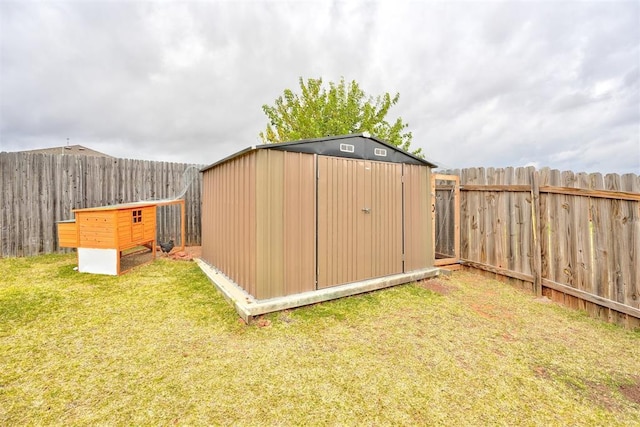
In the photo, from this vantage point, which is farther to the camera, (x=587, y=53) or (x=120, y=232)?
(x=587, y=53)

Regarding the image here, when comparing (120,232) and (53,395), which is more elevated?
(120,232)

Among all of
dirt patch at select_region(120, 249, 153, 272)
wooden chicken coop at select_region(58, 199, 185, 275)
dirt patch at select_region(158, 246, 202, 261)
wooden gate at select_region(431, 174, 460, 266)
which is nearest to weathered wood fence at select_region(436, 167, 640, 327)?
wooden gate at select_region(431, 174, 460, 266)

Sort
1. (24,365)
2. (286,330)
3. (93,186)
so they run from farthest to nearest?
(93,186)
(286,330)
(24,365)

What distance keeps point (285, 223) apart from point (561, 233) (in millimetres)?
4454

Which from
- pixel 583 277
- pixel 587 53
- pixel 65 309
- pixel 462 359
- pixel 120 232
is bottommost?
pixel 462 359

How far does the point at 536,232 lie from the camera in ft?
14.9

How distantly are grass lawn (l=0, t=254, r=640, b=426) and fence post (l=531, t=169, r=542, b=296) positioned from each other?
46cm

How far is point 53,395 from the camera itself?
2061 mm

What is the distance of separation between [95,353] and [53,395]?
0.63 metres

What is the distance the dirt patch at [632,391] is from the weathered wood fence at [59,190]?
960cm

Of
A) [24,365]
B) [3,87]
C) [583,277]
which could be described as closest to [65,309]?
[24,365]

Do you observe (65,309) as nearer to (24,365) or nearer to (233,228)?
(24,365)

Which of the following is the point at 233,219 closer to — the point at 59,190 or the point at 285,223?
the point at 285,223

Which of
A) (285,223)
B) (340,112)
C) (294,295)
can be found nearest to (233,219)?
(285,223)
